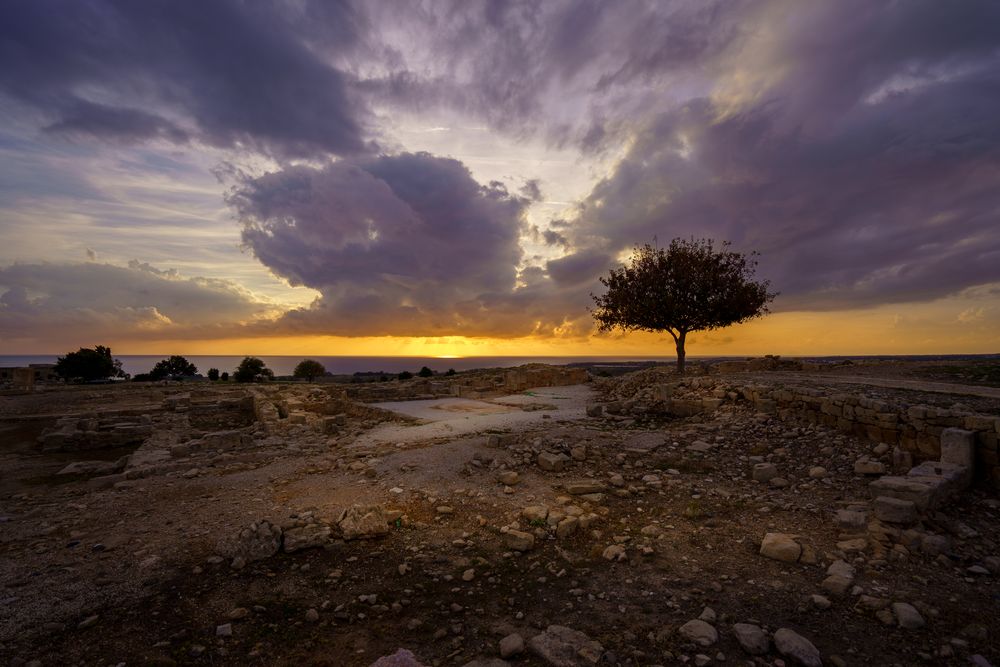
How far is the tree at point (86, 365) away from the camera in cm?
4081

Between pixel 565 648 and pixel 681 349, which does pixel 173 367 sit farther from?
pixel 565 648

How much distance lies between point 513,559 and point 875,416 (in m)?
7.09

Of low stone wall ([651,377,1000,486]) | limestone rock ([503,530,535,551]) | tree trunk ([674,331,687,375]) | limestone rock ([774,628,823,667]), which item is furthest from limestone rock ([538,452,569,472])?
tree trunk ([674,331,687,375])

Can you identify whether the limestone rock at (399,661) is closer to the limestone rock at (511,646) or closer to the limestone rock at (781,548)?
the limestone rock at (511,646)

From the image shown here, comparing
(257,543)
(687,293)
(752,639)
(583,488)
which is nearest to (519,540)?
(583,488)

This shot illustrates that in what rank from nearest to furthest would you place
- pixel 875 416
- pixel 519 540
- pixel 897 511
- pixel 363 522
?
pixel 897 511 → pixel 519 540 → pixel 363 522 → pixel 875 416

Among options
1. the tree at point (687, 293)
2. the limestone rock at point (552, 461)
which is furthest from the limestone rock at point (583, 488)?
the tree at point (687, 293)

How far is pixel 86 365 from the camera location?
4100cm

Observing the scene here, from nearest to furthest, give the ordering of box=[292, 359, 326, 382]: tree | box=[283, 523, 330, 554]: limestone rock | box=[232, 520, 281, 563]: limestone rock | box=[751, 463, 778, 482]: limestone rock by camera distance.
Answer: box=[232, 520, 281, 563]: limestone rock, box=[283, 523, 330, 554]: limestone rock, box=[751, 463, 778, 482]: limestone rock, box=[292, 359, 326, 382]: tree

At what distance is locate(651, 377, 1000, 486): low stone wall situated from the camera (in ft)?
20.7

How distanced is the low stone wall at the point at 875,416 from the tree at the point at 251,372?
128 ft

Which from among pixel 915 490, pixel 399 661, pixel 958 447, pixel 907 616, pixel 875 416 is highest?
pixel 875 416

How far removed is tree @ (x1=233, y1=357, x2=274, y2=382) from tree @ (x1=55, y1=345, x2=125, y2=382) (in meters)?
12.8

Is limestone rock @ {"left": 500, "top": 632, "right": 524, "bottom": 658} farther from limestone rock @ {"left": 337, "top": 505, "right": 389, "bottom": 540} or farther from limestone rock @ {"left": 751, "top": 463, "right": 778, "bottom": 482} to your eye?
limestone rock @ {"left": 751, "top": 463, "right": 778, "bottom": 482}
